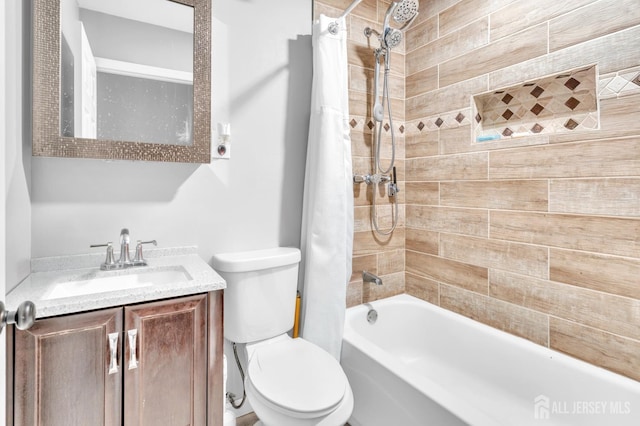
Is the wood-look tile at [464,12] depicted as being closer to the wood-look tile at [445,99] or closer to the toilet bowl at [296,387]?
the wood-look tile at [445,99]

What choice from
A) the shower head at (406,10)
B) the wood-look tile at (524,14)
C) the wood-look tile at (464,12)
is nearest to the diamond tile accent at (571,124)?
the wood-look tile at (524,14)

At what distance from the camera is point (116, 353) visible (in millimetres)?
1054

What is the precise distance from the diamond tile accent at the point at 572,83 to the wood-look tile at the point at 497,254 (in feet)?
2.60

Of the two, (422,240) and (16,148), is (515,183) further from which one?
(16,148)

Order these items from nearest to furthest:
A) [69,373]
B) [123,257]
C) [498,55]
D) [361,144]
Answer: [69,373] → [123,257] → [498,55] → [361,144]

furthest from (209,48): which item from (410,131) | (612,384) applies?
(612,384)

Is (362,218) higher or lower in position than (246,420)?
higher

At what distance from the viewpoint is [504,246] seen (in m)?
1.78

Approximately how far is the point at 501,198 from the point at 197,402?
67.6 inches

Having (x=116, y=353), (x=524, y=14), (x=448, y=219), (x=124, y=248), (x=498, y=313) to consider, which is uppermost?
(x=524, y=14)

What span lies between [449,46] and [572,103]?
0.78m

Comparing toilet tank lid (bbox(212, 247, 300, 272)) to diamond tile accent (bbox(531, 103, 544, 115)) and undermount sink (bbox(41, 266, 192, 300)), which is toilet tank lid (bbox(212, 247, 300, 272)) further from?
diamond tile accent (bbox(531, 103, 544, 115))

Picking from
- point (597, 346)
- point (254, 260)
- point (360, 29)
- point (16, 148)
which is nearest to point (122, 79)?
point (16, 148)

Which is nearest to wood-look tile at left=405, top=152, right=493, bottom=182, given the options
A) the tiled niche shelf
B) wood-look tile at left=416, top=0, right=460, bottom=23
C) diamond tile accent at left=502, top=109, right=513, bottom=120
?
the tiled niche shelf
